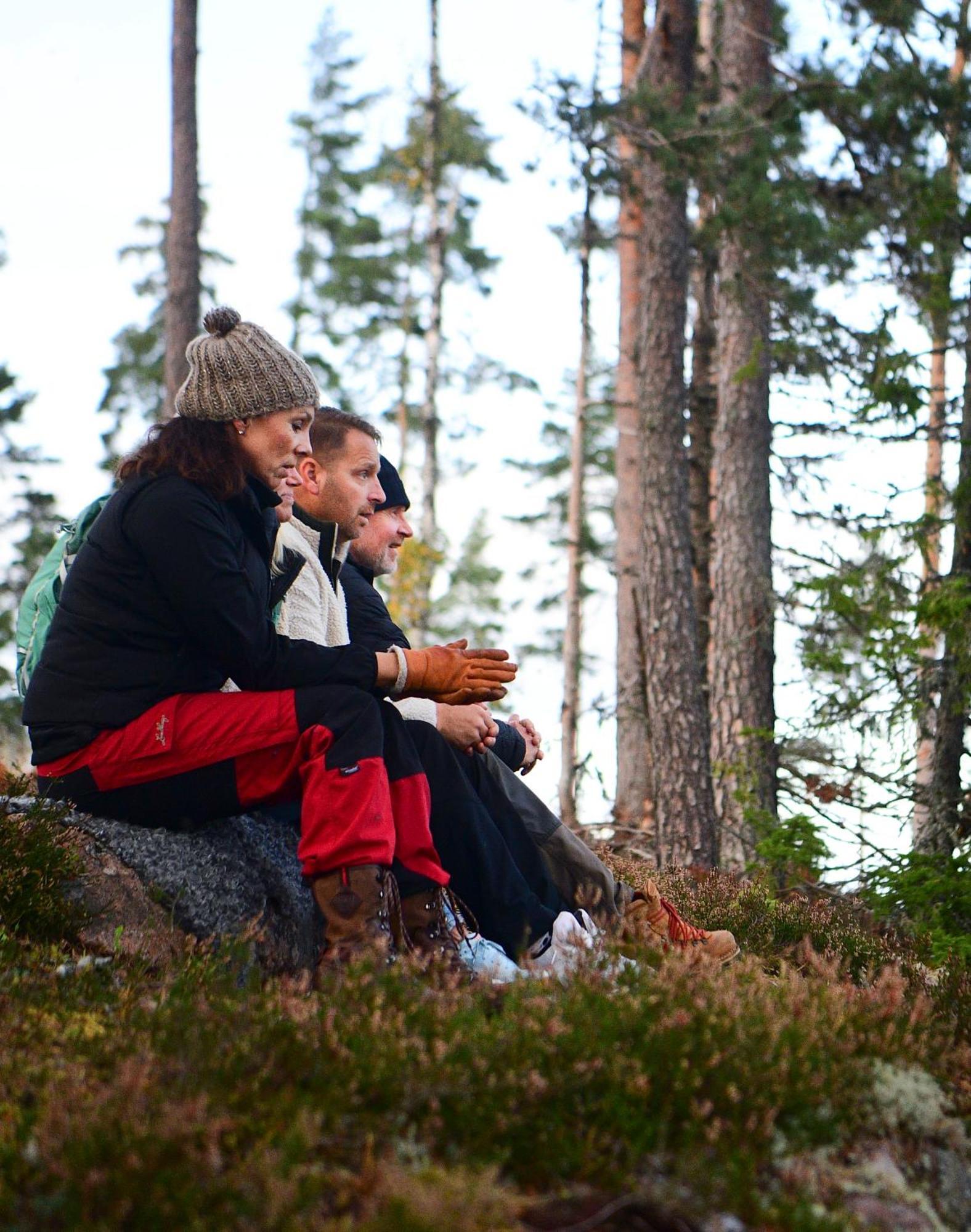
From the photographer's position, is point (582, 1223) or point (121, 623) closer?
point (582, 1223)

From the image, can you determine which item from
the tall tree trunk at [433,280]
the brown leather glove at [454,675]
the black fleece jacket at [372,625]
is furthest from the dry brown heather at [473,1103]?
the tall tree trunk at [433,280]

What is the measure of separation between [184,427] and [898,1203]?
379cm

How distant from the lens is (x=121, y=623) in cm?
483

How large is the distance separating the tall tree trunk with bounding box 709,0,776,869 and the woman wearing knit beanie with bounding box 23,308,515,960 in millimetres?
6255

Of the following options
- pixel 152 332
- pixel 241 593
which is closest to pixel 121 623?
pixel 241 593

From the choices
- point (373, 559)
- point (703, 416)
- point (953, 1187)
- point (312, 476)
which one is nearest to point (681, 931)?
point (953, 1187)

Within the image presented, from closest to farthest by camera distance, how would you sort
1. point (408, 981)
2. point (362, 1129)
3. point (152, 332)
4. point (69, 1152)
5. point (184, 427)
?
point (69, 1152) < point (362, 1129) < point (408, 981) < point (184, 427) < point (152, 332)

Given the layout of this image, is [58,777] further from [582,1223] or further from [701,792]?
[701,792]

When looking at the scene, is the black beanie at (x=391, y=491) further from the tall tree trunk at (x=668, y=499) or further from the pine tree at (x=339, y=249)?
the pine tree at (x=339, y=249)

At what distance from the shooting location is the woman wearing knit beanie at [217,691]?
15.1 ft

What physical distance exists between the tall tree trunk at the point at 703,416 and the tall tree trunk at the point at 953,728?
23.3 ft

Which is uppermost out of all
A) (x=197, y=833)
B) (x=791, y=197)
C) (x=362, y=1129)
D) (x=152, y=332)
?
(x=152, y=332)

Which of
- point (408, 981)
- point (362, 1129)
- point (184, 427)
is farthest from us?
point (184, 427)

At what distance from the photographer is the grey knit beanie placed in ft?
17.0
